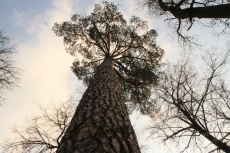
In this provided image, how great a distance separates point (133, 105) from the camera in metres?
10.3

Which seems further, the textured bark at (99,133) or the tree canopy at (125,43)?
the tree canopy at (125,43)

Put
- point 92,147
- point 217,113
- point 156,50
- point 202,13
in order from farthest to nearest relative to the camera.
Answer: point 156,50 < point 217,113 < point 202,13 < point 92,147

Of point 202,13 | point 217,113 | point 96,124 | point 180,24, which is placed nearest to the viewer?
point 96,124

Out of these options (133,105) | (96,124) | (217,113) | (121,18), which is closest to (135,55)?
(121,18)

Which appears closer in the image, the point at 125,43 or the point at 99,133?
the point at 99,133

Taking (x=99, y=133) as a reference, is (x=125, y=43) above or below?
above

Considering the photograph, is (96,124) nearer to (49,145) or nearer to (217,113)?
(49,145)

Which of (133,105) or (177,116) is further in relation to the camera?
A: (133,105)

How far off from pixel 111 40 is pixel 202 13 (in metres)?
5.52

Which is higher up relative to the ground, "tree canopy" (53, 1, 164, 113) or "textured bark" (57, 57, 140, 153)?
"tree canopy" (53, 1, 164, 113)

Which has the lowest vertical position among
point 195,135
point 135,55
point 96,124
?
point 96,124

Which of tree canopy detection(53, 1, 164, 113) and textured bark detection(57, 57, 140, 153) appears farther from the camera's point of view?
tree canopy detection(53, 1, 164, 113)

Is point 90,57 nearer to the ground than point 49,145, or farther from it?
farther from it

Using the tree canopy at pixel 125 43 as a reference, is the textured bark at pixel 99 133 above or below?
below
